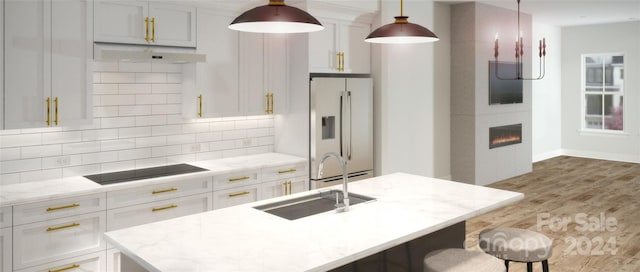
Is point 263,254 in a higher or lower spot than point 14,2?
lower

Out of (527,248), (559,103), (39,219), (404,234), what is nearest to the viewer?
(404,234)

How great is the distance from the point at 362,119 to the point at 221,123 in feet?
5.01

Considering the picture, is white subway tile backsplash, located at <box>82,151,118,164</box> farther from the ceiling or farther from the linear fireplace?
the linear fireplace

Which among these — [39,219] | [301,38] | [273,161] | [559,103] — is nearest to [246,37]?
[301,38]

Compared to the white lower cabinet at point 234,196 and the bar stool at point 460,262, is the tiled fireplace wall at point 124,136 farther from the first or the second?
the bar stool at point 460,262

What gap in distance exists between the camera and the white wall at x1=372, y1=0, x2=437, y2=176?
594 cm

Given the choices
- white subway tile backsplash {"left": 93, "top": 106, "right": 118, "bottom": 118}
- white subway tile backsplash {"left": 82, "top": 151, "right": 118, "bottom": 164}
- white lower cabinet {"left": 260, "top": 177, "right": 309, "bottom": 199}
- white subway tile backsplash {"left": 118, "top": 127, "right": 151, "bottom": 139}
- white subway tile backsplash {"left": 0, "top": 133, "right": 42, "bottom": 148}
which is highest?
white subway tile backsplash {"left": 93, "top": 106, "right": 118, "bottom": 118}

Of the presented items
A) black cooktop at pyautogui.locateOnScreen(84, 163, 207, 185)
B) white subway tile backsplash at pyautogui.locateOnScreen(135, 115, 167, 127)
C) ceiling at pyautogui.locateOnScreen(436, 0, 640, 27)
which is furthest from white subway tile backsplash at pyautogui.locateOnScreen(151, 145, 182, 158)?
ceiling at pyautogui.locateOnScreen(436, 0, 640, 27)

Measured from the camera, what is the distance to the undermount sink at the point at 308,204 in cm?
293

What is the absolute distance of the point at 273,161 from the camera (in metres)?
5.00

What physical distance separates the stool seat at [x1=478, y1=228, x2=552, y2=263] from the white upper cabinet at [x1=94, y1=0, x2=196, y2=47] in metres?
2.96

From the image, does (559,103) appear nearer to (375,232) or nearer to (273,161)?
(273,161)

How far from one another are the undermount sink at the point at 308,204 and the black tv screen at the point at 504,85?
5.16 metres

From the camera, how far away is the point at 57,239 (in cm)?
357
